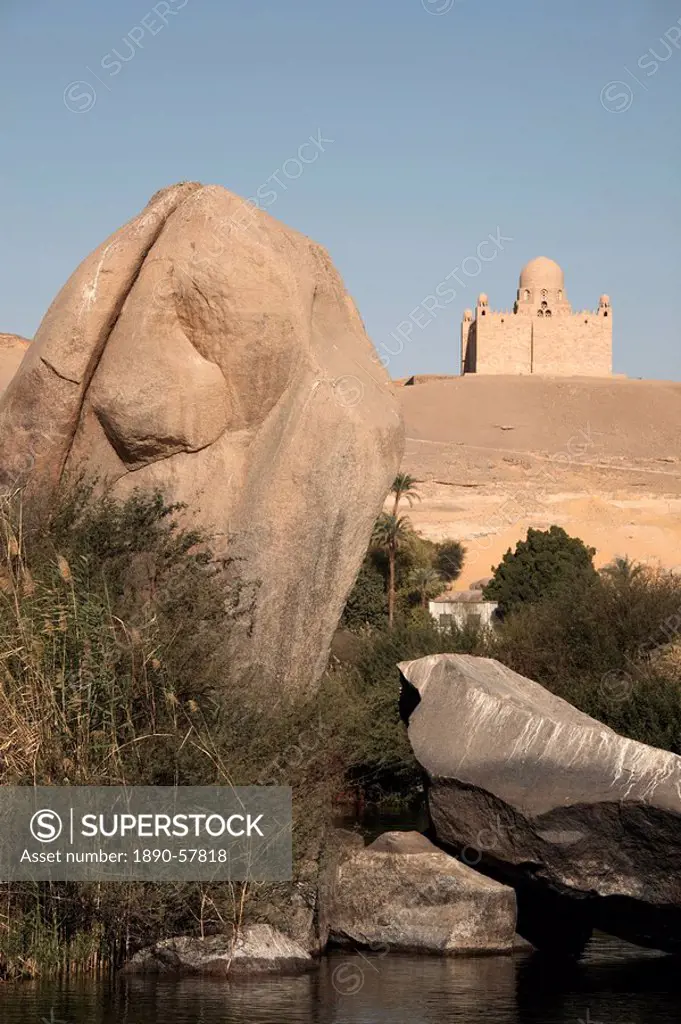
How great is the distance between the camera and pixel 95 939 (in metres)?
9.09

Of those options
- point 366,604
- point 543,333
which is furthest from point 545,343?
point 366,604

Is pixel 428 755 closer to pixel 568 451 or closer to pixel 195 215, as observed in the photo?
pixel 195 215

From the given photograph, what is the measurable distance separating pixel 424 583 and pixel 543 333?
64.4m

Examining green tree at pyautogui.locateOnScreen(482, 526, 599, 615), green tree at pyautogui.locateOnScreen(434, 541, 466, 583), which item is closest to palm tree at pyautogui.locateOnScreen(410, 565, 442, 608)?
green tree at pyautogui.locateOnScreen(482, 526, 599, 615)

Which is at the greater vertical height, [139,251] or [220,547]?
[139,251]

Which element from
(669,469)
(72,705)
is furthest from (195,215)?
(669,469)

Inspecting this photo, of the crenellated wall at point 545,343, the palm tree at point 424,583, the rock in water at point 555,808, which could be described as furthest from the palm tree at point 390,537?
the crenellated wall at point 545,343

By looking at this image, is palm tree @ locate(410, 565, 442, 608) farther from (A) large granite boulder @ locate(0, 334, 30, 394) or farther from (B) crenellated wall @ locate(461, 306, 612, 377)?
(B) crenellated wall @ locate(461, 306, 612, 377)

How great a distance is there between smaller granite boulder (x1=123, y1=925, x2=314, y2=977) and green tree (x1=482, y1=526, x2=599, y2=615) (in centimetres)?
2506

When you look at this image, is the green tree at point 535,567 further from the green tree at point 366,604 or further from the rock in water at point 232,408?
the rock in water at point 232,408

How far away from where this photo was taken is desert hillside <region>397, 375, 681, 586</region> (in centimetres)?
5044

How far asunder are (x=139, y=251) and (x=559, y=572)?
26193mm

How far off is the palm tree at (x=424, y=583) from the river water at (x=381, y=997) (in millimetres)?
29641

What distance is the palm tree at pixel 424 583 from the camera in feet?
130
